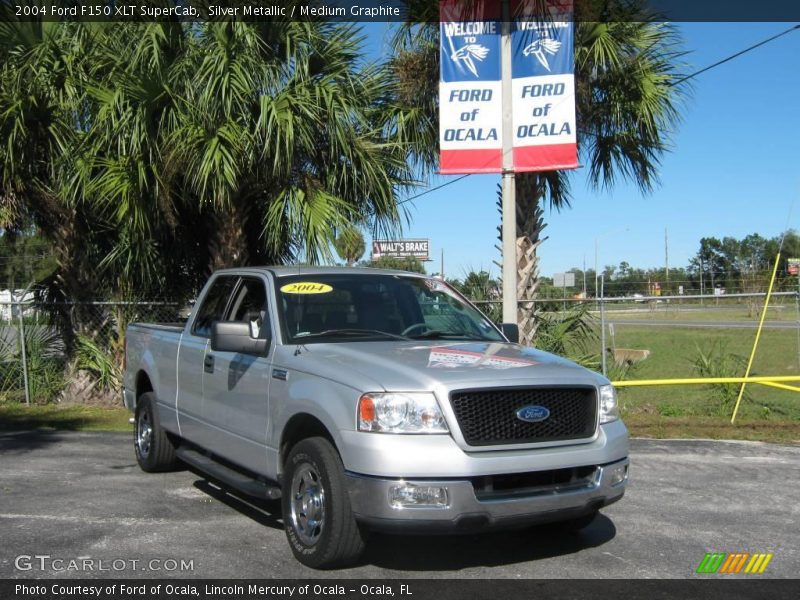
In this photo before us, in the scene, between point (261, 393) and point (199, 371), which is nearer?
point (261, 393)

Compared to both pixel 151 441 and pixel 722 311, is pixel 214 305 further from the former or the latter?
pixel 722 311

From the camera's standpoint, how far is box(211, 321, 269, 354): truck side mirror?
5238 millimetres

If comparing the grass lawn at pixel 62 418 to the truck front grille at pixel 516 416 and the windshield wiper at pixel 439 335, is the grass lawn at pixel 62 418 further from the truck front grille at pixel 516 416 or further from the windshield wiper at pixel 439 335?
the truck front grille at pixel 516 416

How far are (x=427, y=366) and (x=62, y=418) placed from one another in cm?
795

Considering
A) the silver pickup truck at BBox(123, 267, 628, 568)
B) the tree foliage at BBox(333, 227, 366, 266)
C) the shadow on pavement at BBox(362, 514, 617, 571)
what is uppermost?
the tree foliage at BBox(333, 227, 366, 266)

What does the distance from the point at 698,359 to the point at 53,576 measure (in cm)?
977

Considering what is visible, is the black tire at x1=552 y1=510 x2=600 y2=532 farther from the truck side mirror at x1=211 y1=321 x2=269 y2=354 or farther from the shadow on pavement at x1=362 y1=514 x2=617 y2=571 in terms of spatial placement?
the truck side mirror at x1=211 y1=321 x2=269 y2=354

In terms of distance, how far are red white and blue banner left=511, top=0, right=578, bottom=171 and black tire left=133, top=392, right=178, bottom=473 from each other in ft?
18.5

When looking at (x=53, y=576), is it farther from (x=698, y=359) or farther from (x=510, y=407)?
(x=698, y=359)

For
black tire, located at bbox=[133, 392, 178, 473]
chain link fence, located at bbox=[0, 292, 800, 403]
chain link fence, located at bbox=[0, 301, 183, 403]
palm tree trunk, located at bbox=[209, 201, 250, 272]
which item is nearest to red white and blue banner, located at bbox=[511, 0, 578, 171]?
chain link fence, located at bbox=[0, 292, 800, 403]

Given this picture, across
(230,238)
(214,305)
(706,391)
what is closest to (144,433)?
(214,305)

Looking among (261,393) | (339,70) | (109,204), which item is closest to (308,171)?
(339,70)

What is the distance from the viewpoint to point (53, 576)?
14.9ft

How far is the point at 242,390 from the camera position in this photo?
557 cm
